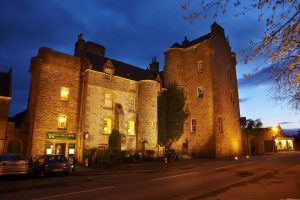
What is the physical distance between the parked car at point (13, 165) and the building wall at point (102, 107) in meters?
9.73

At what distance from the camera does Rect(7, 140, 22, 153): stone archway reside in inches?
930

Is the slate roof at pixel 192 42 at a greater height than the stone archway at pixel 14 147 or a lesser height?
greater

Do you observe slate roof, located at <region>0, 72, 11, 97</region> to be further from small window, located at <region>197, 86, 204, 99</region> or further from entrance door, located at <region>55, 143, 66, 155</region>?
small window, located at <region>197, 86, 204, 99</region>

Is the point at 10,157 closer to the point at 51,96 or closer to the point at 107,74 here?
the point at 51,96

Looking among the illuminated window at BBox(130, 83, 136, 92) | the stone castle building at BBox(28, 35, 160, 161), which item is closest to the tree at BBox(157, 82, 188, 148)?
the stone castle building at BBox(28, 35, 160, 161)

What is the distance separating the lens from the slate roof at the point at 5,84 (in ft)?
84.4

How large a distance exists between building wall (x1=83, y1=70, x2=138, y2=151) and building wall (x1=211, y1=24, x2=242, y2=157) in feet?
37.7

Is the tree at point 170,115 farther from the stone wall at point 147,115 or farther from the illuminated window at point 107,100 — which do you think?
the illuminated window at point 107,100

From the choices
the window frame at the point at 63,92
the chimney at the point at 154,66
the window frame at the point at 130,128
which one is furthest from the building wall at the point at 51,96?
the chimney at the point at 154,66

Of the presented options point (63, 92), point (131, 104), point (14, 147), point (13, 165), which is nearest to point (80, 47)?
point (63, 92)

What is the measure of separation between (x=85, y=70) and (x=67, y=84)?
2.53 metres

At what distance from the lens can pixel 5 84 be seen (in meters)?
27.1

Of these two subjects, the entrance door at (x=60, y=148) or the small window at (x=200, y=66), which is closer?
the entrance door at (x=60, y=148)

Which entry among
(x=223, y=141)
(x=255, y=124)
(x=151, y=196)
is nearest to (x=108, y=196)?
(x=151, y=196)
